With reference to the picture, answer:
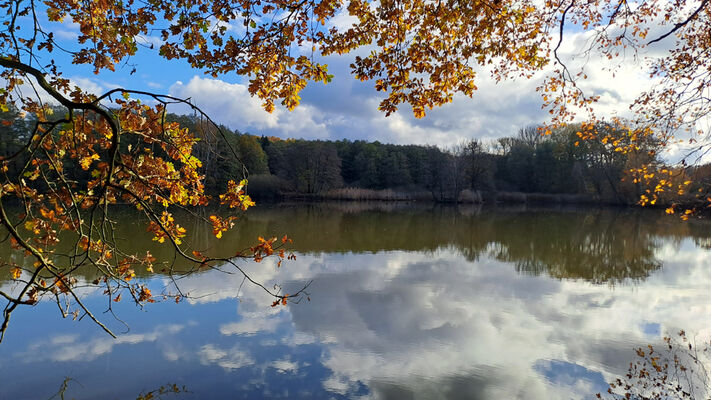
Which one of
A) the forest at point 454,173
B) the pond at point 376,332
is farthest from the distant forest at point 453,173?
the pond at point 376,332

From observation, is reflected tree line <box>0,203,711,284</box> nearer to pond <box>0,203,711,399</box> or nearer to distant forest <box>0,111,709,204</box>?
pond <box>0,203,711,399</box>

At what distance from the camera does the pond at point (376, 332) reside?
13.4 ft

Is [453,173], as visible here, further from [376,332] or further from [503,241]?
[376,332]

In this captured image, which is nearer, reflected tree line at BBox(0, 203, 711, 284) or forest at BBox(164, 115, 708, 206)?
reflected tree line at BBox(0, 203, 711, 284)

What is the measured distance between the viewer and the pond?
13.4 feet

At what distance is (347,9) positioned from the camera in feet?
12.9

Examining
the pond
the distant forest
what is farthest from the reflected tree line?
the distant forest

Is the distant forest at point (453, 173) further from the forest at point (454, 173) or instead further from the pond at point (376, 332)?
the pond at point (376, 332)

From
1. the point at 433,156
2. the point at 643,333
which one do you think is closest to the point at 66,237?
the point at 643,333

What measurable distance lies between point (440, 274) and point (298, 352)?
457 cm

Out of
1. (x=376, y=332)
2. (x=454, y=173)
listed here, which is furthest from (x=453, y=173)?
(x=376, y=332)

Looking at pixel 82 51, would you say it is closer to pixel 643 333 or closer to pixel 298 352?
pixel 298 352

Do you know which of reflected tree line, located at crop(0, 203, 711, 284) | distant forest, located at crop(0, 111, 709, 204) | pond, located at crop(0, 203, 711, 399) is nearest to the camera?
pond, located at crop(0, 203, 711, 399)

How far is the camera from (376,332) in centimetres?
542
